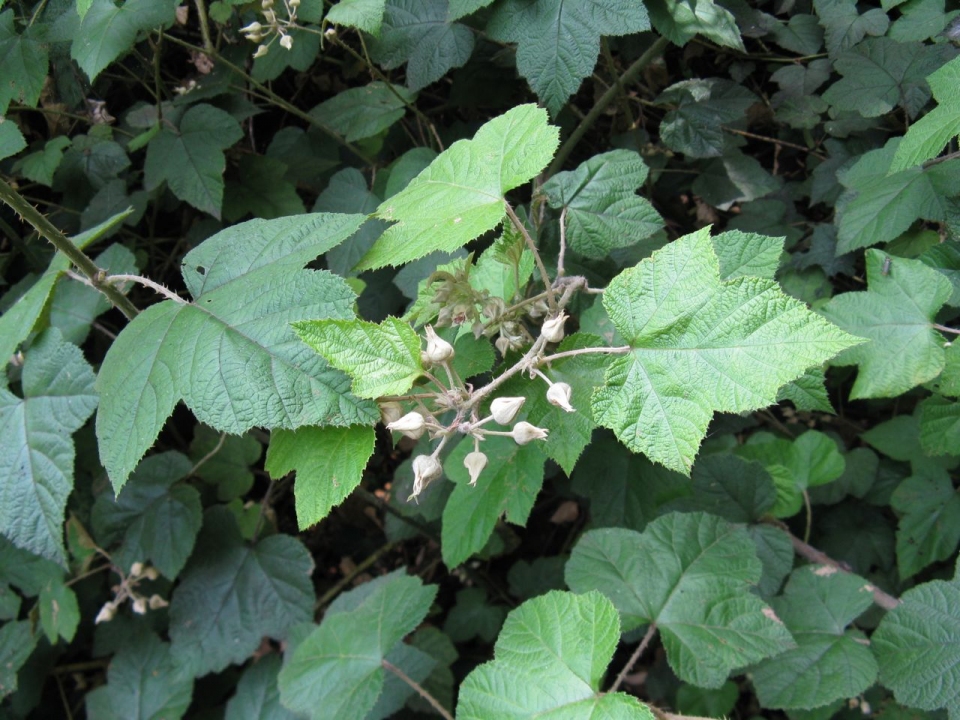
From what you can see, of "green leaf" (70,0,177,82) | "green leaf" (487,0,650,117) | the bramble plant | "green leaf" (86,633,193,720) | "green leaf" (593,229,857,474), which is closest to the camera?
"green leaf" (593,229,857,474)

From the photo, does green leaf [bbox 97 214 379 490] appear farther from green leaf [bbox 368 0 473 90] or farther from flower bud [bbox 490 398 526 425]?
green leaf [bbox 368 0 473 90]

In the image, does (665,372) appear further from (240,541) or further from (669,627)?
(240,541)

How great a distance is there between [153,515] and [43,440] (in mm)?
747

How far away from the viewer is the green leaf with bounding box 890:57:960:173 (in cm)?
115

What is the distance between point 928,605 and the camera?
1.25 metres

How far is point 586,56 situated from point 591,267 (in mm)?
430

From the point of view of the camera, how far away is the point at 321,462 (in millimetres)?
933

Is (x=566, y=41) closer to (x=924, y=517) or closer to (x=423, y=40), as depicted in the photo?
(x=423, y=40)

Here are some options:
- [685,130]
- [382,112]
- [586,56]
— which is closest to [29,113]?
[382,112]

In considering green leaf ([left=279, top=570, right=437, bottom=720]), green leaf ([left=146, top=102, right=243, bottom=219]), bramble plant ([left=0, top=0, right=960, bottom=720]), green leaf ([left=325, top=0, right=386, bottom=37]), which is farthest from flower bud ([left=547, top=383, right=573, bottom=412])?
green leaf ([left=146, top=102, right=243, bottom=219])

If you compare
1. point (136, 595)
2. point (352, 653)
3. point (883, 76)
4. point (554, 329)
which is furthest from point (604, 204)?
point (136, 595)

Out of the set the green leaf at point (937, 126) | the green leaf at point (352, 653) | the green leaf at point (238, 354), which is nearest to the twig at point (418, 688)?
the green leaf at point (352, 653)

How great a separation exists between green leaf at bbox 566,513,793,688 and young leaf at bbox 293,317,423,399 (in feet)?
2.55

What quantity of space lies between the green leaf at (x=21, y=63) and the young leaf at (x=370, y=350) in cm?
143
